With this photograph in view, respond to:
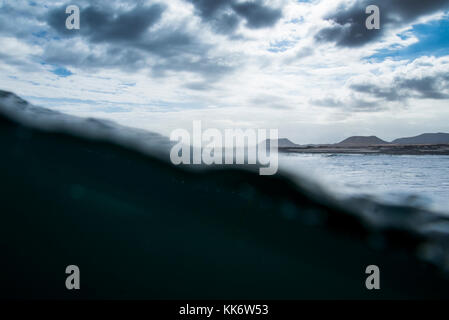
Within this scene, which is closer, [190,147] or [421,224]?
[421,224]

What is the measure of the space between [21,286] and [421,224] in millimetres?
15232

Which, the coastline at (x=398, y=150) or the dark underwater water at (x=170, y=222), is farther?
the coastline at (x=398, y=150)

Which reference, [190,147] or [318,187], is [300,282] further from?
[190,147]

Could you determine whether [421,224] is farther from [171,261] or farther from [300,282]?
[171,261]

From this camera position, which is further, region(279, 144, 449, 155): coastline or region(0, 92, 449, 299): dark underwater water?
region(279, 144, 449, 155): coastline

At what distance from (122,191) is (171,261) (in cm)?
409

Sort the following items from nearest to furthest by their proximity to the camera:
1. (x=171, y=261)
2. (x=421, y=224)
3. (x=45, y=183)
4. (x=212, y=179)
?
(x=421, y=224) → (x=212, y=179) → (x=171, y=261) → (x=45, y=183)

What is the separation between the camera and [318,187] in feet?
36.0

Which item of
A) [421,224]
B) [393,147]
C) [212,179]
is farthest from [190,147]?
[393,147]
